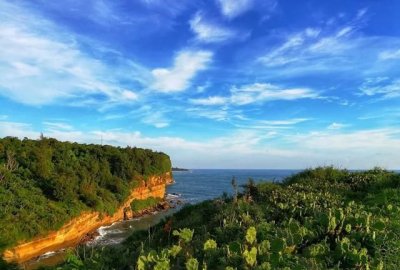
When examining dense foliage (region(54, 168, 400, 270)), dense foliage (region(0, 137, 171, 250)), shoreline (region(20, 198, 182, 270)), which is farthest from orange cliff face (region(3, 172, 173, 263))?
dense foliage (region(54, 168, 400, 270))

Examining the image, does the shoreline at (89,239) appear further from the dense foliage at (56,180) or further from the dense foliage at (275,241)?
the dense foliage at (275,241)

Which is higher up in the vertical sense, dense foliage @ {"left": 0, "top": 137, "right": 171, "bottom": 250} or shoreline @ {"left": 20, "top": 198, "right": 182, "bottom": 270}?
dense foliage @ {"left": 0, "top": 137, "right": 171, "bottom": 250}

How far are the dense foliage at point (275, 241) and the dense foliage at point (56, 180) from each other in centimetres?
2989

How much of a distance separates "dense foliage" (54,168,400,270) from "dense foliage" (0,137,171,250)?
1177 inches

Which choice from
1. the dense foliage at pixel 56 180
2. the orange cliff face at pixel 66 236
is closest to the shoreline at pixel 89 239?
the orange cliff face at pixel 66 236

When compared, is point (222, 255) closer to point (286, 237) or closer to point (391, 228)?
point (286, 237)

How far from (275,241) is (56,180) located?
158 ft

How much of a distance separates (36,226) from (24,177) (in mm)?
13629

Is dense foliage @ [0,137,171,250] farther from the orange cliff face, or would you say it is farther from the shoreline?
the shoreline

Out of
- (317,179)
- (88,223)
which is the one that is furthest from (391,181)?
(88,223)

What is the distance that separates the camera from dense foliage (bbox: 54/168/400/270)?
6305 mm

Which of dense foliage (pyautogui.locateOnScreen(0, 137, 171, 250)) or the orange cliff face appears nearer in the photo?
the orange cliff face

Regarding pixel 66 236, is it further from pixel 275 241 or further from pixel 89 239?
pixel 275 241

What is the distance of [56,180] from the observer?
168 feet
